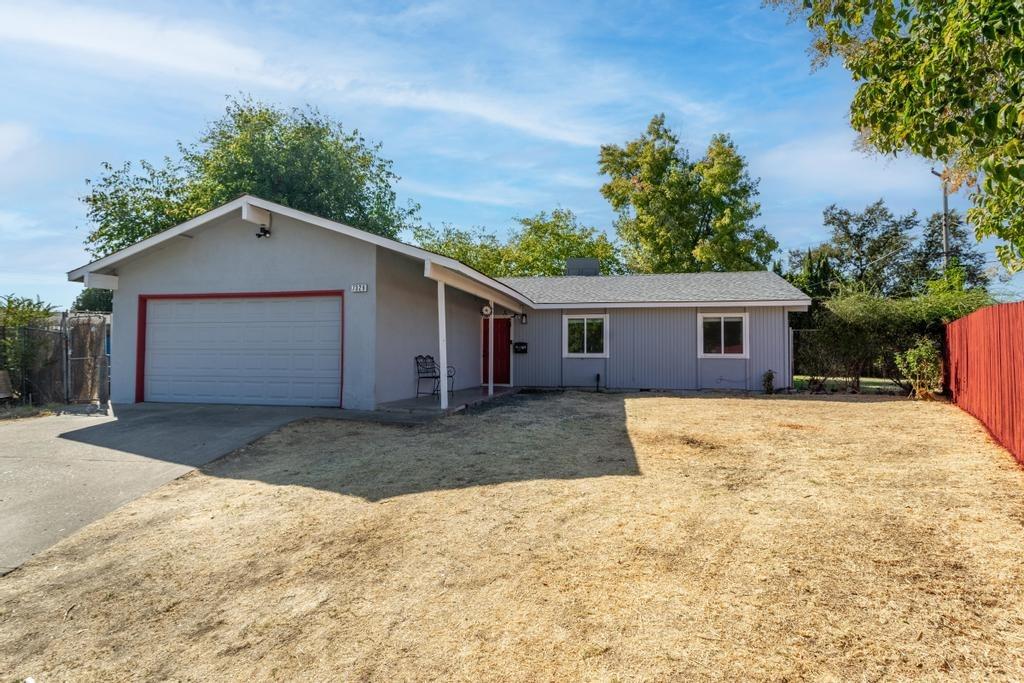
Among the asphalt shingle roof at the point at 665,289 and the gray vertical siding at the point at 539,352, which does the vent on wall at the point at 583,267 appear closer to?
the asphalt shingle roof at the point at 665,289

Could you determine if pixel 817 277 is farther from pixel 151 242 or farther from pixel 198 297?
pixel 151 242

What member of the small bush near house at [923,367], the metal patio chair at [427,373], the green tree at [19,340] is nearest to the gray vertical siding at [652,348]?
the small bush near house at [923,367]

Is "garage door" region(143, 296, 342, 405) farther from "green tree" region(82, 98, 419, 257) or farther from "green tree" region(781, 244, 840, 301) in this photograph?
"green tree" region(781, 244, 840, 301)

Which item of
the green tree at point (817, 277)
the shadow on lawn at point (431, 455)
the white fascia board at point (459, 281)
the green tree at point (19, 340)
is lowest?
the shadow on lawn at point (431, 455)

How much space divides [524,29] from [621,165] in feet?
65.4

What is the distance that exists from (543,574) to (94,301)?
129 ft

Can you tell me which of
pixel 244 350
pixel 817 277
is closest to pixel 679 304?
pixel 244 350

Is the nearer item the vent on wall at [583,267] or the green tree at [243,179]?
the vent on wall at [583,267]

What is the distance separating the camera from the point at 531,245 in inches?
1209

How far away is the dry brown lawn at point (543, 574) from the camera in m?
2.41

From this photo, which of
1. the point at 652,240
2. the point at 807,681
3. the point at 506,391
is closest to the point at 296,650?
the point at 807,681

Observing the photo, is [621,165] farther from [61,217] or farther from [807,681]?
[807,681]

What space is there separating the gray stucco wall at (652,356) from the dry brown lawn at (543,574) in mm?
7876

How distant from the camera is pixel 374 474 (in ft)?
17.7
